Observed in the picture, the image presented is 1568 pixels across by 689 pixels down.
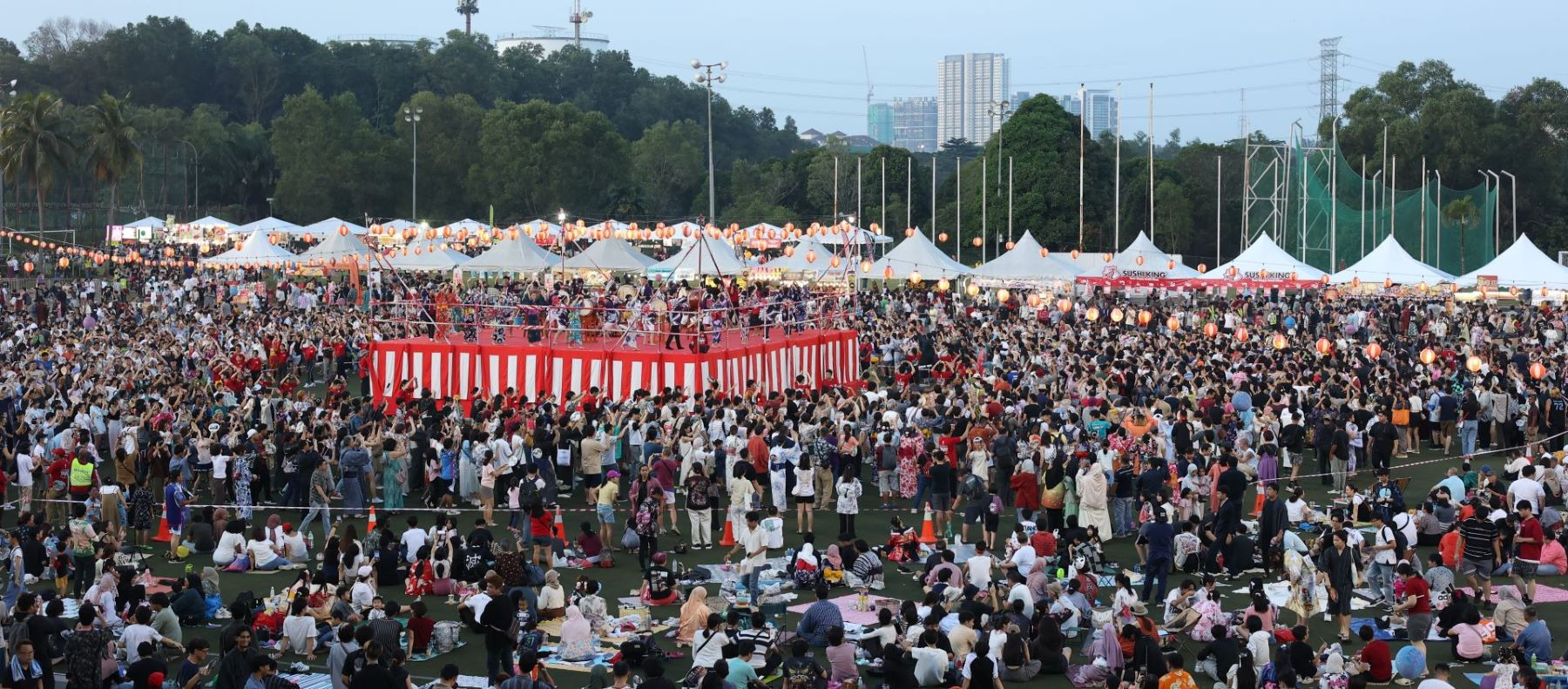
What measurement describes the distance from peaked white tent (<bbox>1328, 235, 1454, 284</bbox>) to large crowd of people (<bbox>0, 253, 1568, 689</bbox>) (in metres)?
7.05

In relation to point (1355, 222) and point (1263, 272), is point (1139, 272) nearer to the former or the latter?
point (1263, 272)

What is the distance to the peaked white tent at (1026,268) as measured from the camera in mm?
39750

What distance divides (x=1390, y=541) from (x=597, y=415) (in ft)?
37.9

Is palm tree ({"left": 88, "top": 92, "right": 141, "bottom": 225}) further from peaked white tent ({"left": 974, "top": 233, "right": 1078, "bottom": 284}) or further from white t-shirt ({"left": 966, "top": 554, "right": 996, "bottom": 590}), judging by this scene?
white t-shirt ({"left": 966, "top": 554, "right": 996, "bottom": 590})

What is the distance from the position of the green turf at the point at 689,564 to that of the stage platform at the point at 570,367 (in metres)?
5.36

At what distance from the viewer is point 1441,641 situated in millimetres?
14273

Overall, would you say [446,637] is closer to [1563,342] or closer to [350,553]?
[350,553]

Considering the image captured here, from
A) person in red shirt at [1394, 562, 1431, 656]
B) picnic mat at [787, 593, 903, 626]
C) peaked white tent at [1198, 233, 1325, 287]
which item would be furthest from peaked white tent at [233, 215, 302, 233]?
person in red shirt at [1394, 562, 1431, 656]

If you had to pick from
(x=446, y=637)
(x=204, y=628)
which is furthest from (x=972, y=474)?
(x=204, y=628)

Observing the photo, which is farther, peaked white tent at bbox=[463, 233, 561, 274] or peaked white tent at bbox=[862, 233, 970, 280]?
peaked white tent at bbox=[463, 233, 561, 274]

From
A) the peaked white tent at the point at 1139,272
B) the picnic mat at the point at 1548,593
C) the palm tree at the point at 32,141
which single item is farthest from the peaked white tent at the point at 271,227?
the picnic mat at the point at 1548,593

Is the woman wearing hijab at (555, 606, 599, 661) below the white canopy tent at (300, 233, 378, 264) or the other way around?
below

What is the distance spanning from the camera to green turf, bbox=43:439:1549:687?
13555 mm

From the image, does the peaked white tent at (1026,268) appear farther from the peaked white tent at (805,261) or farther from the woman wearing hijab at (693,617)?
the woman wearing hijab at (693,617)
